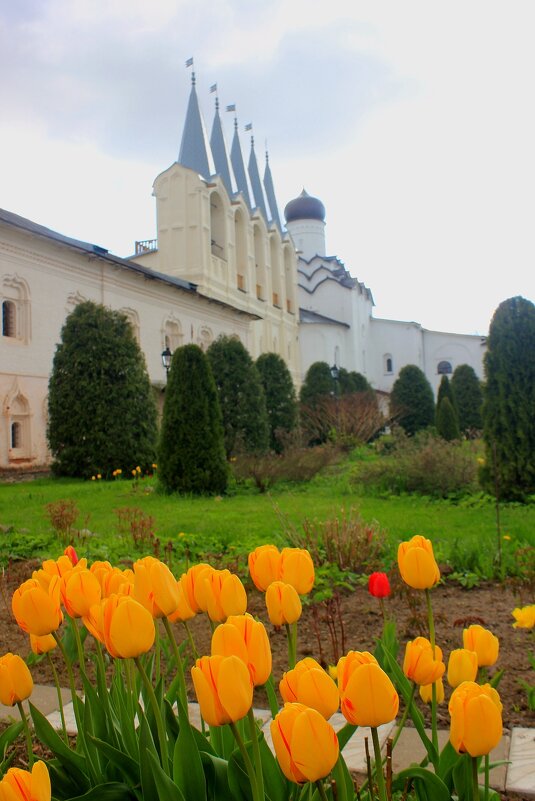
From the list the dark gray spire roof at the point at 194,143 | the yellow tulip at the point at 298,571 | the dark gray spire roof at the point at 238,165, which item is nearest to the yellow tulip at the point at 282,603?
the yellow tulip at the point at 298,571

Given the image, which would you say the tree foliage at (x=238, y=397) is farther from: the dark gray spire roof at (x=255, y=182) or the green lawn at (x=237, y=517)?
the dark gray spire roof at (x=255, y=182)

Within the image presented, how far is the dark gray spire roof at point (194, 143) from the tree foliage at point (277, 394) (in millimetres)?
14591

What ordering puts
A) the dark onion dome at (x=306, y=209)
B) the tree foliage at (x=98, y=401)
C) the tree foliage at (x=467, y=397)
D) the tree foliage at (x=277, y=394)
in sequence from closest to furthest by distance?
the tree foliage at (x=98, y=401) → the tree foliage at (x=277, y=394) → the tree foliage at (x=467, y=397) → the dark onion dome at (x=306, y=209)

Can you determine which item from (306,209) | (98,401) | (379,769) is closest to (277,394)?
(98,401)

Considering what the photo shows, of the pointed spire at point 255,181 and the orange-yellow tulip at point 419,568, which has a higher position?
the pointed spire at point 255,181

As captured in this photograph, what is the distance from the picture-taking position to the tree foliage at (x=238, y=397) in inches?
644

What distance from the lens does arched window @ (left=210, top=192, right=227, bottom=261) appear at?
99.1 ft

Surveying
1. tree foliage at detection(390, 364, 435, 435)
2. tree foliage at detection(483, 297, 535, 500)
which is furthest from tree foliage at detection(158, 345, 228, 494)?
tree foliage at detection(390, 364, 435, 435)

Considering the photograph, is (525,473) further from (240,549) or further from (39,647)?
(39,647)

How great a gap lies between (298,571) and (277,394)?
18882 millimetres

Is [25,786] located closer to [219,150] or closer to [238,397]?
[238,397]

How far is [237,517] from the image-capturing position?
27.1 ft

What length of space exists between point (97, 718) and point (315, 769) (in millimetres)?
784

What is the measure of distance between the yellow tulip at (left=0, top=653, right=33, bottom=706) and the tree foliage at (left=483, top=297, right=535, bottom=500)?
8.72 m
